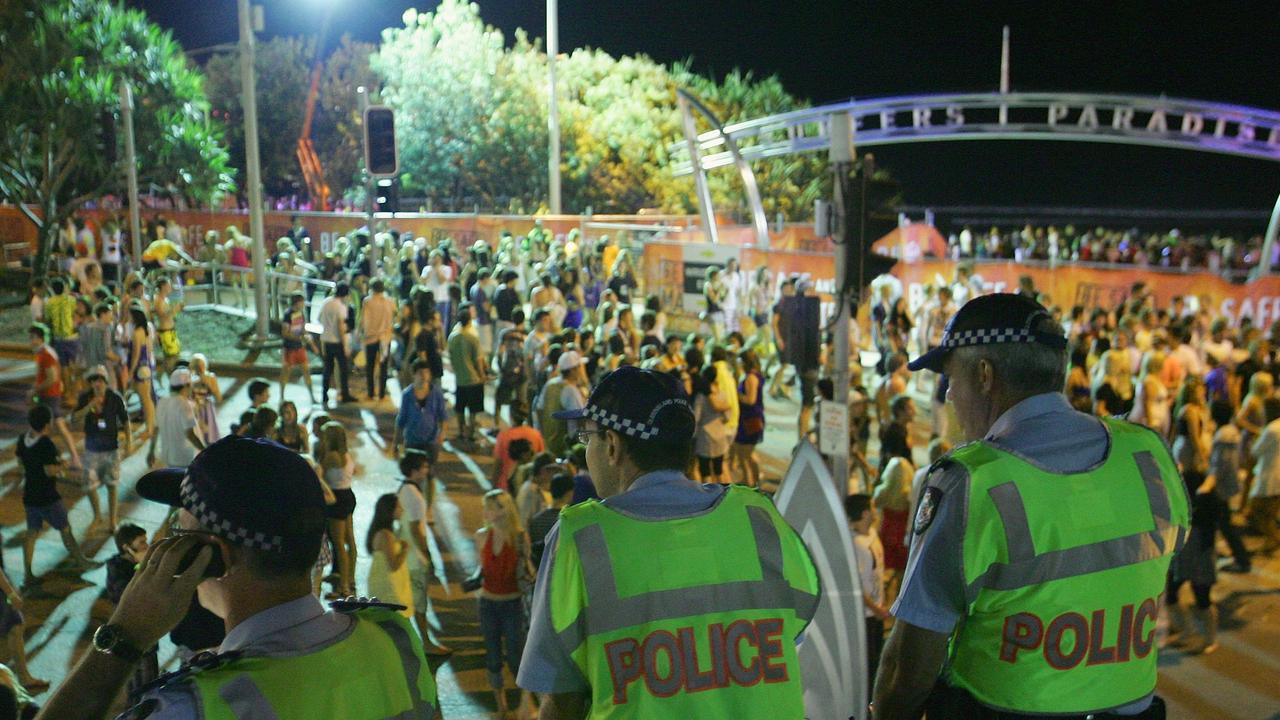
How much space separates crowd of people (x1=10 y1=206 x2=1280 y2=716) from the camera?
25.5 feet

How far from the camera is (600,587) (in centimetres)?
249

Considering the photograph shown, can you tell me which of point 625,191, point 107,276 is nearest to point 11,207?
point 107,276

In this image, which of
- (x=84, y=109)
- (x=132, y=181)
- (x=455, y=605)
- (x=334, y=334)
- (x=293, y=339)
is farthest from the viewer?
(x=84, y=109)

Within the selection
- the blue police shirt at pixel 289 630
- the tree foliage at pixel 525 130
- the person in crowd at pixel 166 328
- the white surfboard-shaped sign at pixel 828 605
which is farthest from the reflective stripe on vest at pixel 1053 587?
the tree foliage at pixel 525 130

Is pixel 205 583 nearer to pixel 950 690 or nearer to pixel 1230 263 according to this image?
pixel 950 690

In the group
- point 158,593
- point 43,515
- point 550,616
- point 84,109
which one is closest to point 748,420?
point 43,515

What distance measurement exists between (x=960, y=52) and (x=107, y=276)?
6173cm

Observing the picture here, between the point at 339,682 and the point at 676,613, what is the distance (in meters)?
0.74

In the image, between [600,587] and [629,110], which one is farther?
[629,110]

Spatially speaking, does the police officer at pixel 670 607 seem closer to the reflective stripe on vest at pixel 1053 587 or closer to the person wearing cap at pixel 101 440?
the reflective stripe on vest at pixel 1053 587

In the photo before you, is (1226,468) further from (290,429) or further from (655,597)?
(655,597)

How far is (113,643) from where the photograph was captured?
2.05 m

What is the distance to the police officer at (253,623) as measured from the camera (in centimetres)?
201

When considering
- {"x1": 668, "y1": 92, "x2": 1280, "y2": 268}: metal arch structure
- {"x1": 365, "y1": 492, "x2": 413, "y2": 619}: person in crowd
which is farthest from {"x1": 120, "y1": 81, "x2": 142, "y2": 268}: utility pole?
{"x1": 365, "y1": 492, "x2": 413, "y2": 619}: person in crowd
